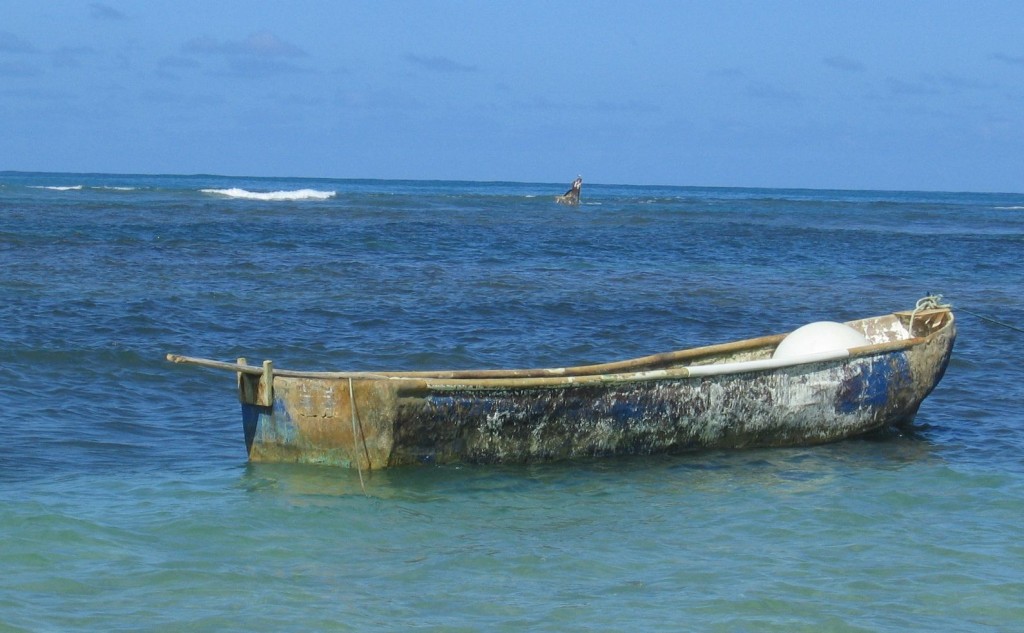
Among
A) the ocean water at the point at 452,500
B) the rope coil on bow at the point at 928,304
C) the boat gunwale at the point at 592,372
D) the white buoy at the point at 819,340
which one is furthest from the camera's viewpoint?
the rope coil on bow at the point at 928,304

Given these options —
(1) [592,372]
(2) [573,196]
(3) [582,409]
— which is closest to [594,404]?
(3) [582,409]

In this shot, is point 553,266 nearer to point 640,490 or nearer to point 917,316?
point 917,316

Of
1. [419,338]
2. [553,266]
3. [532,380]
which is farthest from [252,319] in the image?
[553,266]

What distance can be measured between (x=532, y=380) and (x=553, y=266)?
14662mm

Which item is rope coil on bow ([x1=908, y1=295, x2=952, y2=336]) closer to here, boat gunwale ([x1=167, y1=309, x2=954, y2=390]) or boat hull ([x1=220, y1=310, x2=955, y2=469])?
boat gunwale ([x1=167, y1=309, x2=954, y2=390])

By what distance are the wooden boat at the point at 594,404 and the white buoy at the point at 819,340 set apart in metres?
0.01

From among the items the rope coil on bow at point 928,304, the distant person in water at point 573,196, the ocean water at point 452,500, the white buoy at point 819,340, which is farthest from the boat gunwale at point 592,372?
the distant person in water at point 573,196

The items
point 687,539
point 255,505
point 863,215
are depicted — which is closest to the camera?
point 687,539

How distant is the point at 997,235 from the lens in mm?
38812

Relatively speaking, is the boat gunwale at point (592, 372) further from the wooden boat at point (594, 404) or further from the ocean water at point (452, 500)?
the ocean water at point (452, 500)

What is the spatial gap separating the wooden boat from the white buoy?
0.01 m

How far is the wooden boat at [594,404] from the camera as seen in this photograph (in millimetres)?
7793

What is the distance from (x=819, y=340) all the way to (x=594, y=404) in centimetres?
238

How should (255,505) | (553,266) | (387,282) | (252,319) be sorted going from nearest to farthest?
(255,505)
(252,319)
(387,282)
(553,266)
